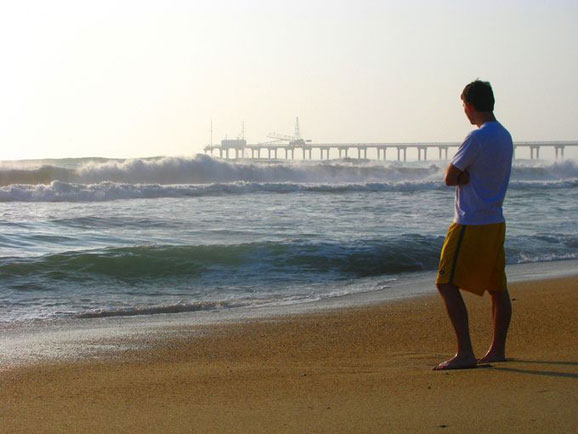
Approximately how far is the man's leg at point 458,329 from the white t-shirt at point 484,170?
1.03 feet

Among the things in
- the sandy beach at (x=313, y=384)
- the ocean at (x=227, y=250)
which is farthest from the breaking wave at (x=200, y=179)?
the sandy beach at (x=313, y=384)

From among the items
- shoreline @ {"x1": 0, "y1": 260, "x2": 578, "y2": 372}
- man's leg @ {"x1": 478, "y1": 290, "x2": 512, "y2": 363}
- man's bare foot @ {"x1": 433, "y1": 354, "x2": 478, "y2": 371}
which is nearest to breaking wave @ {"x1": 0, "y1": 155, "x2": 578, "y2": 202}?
shoreline @ {"x1": 0, "y1": 260, "x2": 578, "y2": 372}

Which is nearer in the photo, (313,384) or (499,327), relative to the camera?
(313,384)

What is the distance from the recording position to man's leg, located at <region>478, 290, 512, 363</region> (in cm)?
408

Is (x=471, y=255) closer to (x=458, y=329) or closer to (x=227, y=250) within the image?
(x=458, y=329)

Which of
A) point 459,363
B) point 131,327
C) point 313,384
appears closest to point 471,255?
point 459,363

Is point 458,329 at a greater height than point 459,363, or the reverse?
point 458,329

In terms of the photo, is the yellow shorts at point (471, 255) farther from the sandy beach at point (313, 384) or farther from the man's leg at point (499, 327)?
the sandy beach at point (313, 384)

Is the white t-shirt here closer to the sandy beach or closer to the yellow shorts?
the yellow shorts

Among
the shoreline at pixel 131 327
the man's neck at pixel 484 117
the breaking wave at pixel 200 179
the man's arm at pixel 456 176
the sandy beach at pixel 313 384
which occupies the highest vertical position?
the man's neck at pixel 484 117

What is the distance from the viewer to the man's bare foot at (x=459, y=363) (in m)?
3.88

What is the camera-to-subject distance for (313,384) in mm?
3635

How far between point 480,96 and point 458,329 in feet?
3.38

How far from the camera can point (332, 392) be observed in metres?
3.44
